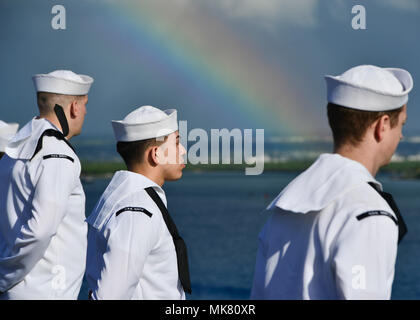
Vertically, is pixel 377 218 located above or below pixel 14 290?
above

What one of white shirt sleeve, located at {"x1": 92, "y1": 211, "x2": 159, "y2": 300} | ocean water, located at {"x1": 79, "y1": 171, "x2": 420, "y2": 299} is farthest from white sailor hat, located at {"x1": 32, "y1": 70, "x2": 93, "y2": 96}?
ocean water, located at {"x1": 79, "y1": 171, "x2": 420, "y2": 299}

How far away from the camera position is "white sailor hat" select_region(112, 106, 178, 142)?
3928 millimetres

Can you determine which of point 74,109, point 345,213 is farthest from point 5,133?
point 345,213

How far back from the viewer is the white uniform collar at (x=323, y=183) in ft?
8.50

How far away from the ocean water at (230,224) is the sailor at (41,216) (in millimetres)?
11751

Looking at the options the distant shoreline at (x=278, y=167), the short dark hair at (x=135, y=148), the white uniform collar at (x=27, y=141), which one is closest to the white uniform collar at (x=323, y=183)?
the short dark hair at (x=135, y=148)

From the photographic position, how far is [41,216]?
4.36 meters

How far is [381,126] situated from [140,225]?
1229 mm
